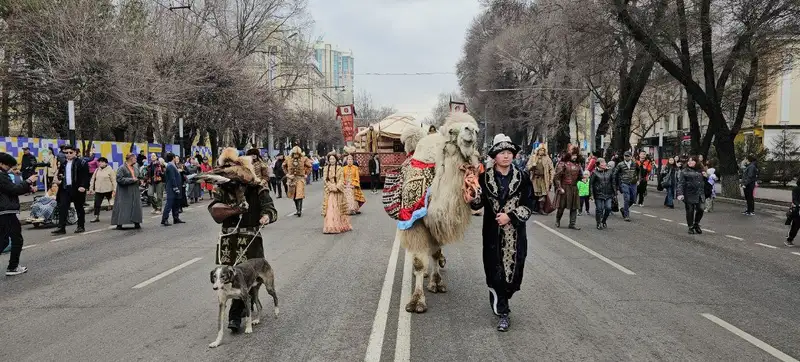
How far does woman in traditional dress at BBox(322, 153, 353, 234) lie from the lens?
1248 cm

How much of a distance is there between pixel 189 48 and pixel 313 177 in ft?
52.3

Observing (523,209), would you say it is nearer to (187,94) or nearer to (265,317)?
(265,317)

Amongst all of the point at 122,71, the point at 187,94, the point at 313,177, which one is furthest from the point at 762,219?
the point at 313,177

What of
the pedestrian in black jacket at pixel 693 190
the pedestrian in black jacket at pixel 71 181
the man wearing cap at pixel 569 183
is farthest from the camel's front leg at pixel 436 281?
the pedestrian in black jacket at pixel 71 181

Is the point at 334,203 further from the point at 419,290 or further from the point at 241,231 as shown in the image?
the point at 241,231

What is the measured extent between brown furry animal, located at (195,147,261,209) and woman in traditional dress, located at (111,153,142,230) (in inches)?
351

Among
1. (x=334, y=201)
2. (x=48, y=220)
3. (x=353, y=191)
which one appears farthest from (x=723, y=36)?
(x=48, y=220)

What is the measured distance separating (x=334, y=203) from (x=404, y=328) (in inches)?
288

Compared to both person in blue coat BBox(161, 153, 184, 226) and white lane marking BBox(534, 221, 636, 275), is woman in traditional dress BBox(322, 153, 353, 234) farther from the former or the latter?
white lane marking BBox(534, 221, 636, 275)

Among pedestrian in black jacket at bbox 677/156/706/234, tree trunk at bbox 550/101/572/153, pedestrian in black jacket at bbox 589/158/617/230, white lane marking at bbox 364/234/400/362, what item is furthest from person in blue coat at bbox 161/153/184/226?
tree trunk at bbox 550/101/572/153

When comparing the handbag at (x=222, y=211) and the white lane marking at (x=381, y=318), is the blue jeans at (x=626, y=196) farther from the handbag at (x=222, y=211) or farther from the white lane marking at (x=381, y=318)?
the handbag at (x=222, y=211)

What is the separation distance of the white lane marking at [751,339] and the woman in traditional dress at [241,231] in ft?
14.4

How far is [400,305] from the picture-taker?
637 cm

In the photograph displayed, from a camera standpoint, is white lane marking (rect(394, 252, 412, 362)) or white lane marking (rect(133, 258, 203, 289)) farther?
white lane marking (rect(133, 258, 203, 289))
